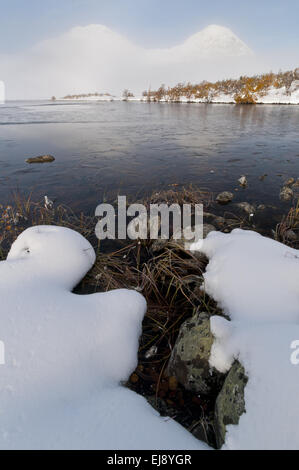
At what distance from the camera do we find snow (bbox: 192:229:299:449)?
4.49ft

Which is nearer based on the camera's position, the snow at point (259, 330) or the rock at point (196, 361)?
the snow at point (259, 330)

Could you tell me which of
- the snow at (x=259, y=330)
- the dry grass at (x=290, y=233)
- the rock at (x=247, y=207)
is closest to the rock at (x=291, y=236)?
the dry grass at (x=290, y=233)

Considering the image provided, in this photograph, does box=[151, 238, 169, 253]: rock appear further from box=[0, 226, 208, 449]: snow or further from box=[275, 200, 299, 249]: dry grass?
box=[275, 200, 299, 249]: dry grass

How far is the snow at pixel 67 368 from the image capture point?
4.72 feet

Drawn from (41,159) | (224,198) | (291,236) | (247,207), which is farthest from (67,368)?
(41,159)

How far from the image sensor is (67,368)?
1.85 meters

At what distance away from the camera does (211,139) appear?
13.8m

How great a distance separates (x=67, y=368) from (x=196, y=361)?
3.66ft

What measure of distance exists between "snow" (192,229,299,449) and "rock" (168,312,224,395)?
0.09 metres

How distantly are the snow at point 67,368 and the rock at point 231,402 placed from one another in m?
0.20

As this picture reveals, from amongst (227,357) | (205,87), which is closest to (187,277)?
(227,357)

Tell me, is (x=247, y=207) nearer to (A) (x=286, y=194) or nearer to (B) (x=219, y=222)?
(B) (x=219, y=222)

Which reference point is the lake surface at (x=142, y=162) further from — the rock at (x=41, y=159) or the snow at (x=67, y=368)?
the snow at (x=67, y=368)
